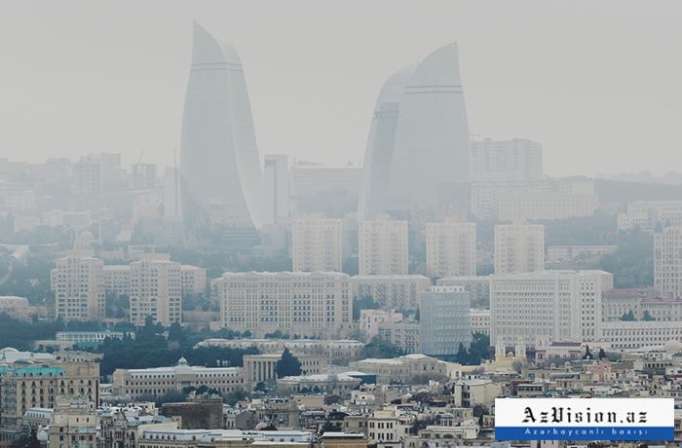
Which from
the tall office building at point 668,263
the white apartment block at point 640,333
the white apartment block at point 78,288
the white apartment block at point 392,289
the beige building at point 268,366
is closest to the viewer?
the beige building at point 268,366

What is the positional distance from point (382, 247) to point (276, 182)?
890 centimetres

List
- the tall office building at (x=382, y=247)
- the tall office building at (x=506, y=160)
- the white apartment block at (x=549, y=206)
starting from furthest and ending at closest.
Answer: the tall office building at (x=506, y=160), the white apartment block at (x=549, y=206), the tall office building at (x=382, y=247)

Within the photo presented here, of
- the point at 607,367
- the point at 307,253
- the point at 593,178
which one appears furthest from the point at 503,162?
the point at 607,367

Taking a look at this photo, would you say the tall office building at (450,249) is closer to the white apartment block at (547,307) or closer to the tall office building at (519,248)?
the tall office building at (519,248)

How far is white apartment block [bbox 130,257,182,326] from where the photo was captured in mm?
56406

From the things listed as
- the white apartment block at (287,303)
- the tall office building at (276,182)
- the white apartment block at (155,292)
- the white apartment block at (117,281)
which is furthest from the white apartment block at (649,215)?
the white apartment block at (117,281)

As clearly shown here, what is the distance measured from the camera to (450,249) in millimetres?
63812

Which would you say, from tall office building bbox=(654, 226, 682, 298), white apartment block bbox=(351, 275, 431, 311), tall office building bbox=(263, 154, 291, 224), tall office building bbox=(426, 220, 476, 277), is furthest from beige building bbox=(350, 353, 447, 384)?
tall office building bbox=(263, 154, 291, 224)

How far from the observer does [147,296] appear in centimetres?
5788

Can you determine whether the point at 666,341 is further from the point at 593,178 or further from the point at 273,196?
the point at 273,196

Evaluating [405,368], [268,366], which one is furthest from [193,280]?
[405,368]

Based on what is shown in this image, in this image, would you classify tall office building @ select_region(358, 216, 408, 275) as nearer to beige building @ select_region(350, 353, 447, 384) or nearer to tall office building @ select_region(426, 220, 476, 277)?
tall office building @ select_region(426, 220, 476, 277)

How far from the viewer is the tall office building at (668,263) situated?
58.8m

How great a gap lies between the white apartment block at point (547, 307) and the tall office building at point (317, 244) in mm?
7476
